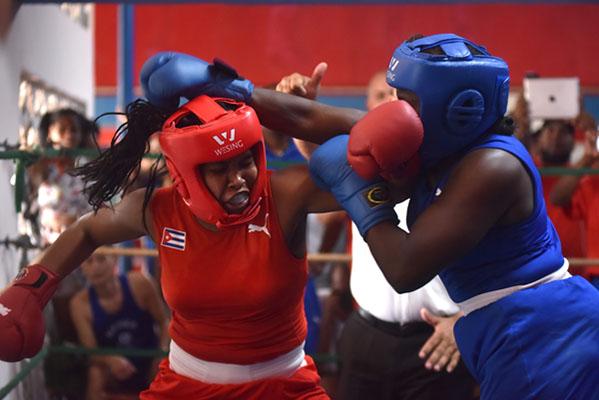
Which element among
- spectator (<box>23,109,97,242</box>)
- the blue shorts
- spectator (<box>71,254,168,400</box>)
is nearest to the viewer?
the blue shorts

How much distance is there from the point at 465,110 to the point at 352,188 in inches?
12.0

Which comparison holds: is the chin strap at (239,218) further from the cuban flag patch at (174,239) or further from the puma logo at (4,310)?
the puma logo at (4,310)

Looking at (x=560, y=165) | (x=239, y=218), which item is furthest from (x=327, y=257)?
(x=239, y=218)

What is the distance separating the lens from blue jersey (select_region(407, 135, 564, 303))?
212 centimetres

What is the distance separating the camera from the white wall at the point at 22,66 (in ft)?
11.6

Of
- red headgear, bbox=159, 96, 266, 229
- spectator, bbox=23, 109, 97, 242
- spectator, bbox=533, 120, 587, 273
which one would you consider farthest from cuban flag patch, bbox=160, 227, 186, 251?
spectator, bbox=533, 120, 587, 273

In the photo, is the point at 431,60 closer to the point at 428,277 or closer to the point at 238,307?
the point at 428,277

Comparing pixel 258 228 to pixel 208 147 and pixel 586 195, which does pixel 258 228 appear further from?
pixel 586 195

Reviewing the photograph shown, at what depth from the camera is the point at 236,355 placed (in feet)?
8.18

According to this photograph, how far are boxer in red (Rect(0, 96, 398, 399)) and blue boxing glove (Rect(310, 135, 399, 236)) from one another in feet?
0.75

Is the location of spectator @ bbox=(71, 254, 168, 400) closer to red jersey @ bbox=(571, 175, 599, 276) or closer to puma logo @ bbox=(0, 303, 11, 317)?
puma logo @ bbox=(0, 303, 11, 317)

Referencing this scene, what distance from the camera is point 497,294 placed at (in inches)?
85.4

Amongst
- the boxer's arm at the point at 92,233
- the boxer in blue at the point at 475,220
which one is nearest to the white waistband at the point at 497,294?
the boxer in blue at the point at 475,220

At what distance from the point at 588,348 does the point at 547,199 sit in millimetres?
2290
